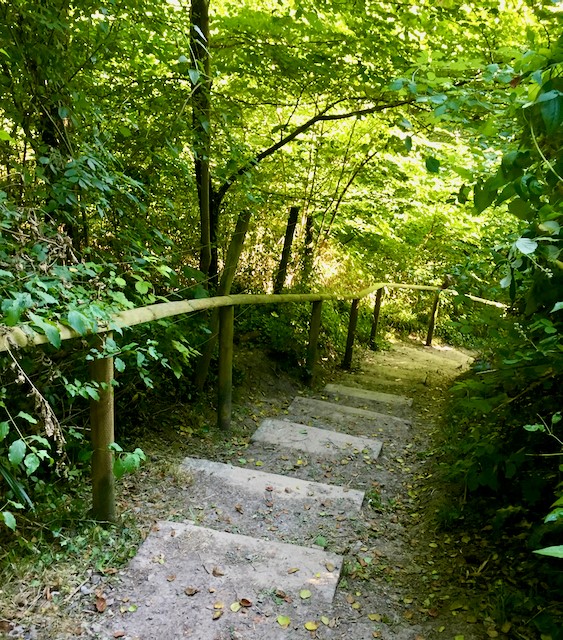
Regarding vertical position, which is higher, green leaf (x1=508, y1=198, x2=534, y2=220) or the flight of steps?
green leaf (x1=508, y1=198, x2=534, y2=220)

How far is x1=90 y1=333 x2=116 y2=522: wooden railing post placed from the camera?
2.00 meters

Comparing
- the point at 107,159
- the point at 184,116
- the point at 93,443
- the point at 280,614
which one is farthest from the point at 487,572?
the point at 184,116

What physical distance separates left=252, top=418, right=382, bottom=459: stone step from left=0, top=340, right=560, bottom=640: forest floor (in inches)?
4.2

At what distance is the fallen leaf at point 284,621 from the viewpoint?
71.3 inches

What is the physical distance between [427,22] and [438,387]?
3.54 metres

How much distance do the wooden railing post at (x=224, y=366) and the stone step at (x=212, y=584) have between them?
49.9 inches

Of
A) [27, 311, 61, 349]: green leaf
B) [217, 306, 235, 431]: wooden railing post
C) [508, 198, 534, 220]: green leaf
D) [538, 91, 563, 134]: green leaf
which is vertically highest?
[538, 91, 563, 134]: green leaf

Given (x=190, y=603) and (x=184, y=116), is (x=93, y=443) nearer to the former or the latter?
(x=190, y=603)

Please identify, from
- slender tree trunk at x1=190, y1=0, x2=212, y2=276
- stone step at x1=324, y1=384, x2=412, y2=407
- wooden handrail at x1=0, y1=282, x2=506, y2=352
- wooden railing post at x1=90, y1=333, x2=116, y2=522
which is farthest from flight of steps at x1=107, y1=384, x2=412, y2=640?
slender tree trunk at x1=190, y1=0, x2=212, y2=276

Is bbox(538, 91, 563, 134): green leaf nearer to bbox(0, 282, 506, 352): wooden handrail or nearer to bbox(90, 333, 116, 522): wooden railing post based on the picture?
bbox(0, 282, 506, 352): wooden handrail

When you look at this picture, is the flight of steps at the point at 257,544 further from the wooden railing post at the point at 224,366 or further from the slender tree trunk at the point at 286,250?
the slender tree trunk at the point at 286,250

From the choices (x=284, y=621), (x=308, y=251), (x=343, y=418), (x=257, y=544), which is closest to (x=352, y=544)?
(x=257, y=544)

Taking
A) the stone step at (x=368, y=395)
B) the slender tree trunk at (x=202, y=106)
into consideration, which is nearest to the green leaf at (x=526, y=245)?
the slender tree trunk at (x=202, y=106)

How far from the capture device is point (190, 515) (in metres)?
2.43
